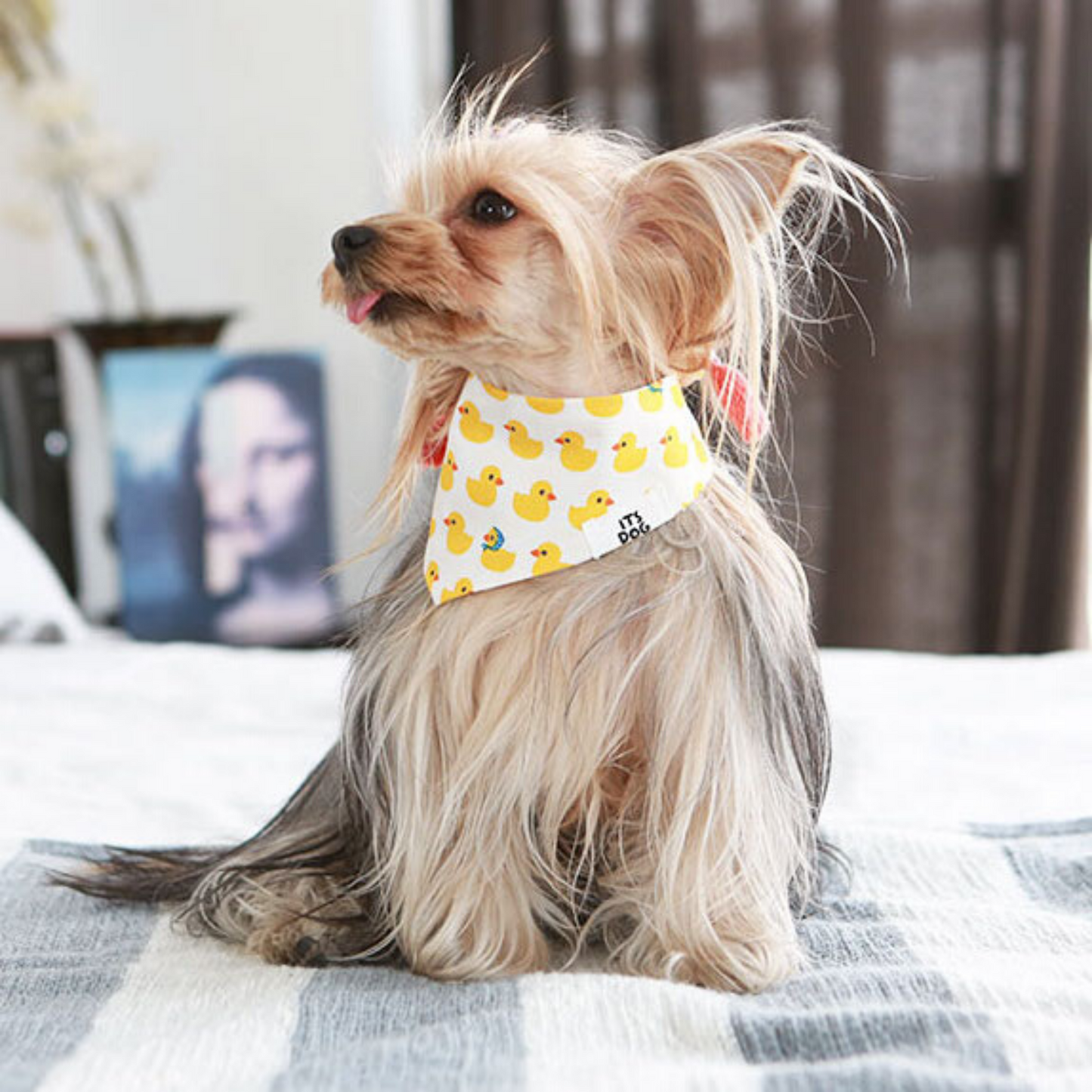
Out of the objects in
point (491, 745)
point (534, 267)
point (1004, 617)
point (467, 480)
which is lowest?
point (1004, 617)

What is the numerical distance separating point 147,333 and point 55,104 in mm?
570

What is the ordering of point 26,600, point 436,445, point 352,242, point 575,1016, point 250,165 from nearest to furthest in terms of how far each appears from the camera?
point 575,1016 < point 352,242 < point 436,445 < point 26,600 < point 250,165

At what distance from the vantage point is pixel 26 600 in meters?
2.33

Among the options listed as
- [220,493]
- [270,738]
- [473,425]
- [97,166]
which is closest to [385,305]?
[473,425]

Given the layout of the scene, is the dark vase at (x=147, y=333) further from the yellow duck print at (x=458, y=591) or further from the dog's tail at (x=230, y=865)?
the yellow duck print at (x=458, y=591)

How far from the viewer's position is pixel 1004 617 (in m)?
3.14

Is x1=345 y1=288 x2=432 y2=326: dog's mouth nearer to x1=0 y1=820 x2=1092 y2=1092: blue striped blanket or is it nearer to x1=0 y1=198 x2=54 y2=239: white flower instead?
x1=0 y1=820 x2=1092 y2=1092: blue striped blanket

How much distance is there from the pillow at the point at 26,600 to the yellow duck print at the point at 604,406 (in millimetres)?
1483

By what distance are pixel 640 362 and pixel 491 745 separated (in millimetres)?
317

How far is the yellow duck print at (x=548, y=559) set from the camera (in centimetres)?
109

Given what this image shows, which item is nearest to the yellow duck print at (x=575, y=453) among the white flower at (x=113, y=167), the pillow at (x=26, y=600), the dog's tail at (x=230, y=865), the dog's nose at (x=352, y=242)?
the dog's nose at (x=352, y=242)

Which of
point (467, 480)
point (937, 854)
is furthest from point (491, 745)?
point (937, 854)

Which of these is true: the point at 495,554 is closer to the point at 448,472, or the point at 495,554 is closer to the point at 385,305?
the point at 448,472

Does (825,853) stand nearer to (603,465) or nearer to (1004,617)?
(603,465)
